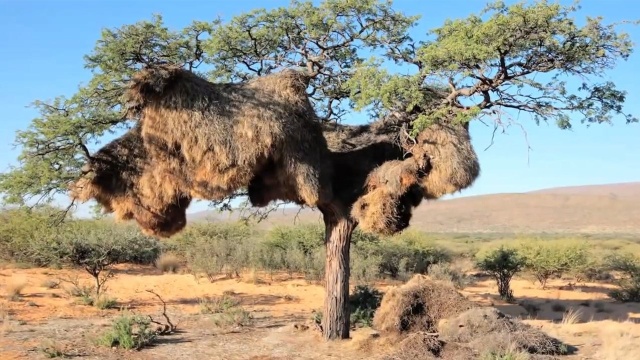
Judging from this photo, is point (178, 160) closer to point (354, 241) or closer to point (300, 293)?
point (300, 293)

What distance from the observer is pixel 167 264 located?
95.6ft

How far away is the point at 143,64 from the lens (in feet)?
32.7

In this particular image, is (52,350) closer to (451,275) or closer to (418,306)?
(418,306)

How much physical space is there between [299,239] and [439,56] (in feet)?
68.9

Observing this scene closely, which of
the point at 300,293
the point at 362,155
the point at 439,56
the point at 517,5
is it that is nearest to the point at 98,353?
the point at 362,155

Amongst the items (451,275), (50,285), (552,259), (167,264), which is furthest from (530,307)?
(167,264)

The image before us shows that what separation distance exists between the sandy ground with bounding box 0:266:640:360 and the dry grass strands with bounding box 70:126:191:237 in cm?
248

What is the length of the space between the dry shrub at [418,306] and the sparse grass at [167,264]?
736 inches

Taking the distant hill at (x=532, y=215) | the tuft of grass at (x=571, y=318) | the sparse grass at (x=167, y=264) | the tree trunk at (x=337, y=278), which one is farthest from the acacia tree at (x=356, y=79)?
the distant hill at (x=532, y=215)

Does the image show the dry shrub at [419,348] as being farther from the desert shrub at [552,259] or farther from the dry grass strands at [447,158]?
the desert shrub at [552,259]

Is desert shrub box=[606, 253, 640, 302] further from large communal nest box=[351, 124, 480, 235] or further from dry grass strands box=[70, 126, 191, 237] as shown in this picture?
dry grass strands box=[70, 126, 191, 237]

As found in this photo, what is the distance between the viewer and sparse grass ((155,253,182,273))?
1136 inches

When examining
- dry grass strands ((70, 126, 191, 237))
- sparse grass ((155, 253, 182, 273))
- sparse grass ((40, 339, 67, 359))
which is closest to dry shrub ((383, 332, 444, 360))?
dry grass strands ((70, 126, 191, 237))

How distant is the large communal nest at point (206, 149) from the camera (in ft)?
30.9
